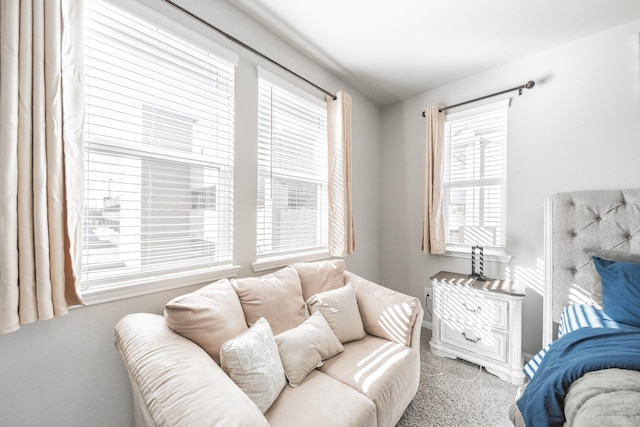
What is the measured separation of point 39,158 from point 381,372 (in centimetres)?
179

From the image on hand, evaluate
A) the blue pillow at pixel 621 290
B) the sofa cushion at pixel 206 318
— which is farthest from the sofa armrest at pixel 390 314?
the blue pillow at pixel 621 290

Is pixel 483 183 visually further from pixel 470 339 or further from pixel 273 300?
pixel 273 300

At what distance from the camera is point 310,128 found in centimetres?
234

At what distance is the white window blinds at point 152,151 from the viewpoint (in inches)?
48.6

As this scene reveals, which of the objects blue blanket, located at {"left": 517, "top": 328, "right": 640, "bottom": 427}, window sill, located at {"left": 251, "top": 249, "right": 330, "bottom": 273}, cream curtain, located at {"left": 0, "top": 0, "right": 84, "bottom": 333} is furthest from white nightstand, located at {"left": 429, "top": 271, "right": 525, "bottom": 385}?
cream curtain, located at {"left": 0, "top": 0, "right": 84, "bottom": 333}

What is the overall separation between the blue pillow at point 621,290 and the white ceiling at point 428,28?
5.60 ft

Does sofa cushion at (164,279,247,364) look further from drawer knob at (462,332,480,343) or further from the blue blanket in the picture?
drawer knob at (462,332,480,343)

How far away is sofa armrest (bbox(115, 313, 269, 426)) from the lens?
0.73 meters

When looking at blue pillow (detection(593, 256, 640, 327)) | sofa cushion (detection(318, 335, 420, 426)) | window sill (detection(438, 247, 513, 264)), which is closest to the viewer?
sofa cushion (detection(318, 335, 420, 426))

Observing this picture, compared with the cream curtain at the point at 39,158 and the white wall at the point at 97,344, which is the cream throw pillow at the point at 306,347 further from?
the cream curtain at the point at 39,158

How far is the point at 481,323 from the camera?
2041 mm

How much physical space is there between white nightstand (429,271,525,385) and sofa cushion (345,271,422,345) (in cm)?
75

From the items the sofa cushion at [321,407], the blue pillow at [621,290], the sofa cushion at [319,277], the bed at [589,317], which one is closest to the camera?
the bed at [589,317]

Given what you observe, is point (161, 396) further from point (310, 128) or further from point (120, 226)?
point (310, 128)
